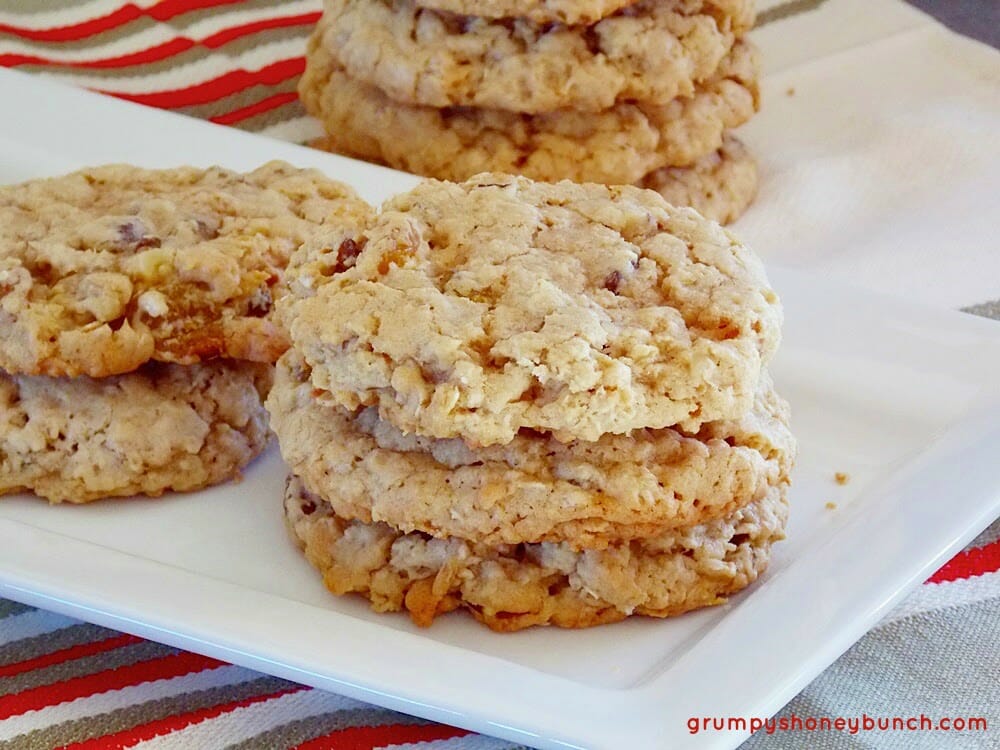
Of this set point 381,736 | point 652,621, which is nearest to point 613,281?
point 652,621

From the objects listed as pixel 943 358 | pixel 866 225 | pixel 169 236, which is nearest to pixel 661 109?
pixel 866 225

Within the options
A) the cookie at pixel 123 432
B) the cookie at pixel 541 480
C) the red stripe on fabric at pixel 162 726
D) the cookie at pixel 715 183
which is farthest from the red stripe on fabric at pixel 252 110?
the red stripe on fabric at pixel 162 726

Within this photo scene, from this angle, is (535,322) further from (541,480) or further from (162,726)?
(162,726)

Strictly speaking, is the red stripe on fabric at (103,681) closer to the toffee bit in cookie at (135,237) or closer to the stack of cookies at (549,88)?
the toffee bit in cookie at (135,237)

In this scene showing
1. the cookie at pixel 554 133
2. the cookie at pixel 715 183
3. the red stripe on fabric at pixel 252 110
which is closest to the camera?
the cookie at pixel 554 133

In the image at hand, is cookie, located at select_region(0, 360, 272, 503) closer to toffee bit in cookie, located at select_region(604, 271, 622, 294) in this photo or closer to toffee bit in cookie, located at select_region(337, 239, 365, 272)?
toffee bit in cookie, located at select_region(337, 239, 365, 272)

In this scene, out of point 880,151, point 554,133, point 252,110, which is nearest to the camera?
point 554,133

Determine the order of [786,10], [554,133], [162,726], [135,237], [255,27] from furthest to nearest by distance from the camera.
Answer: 1. [786,10]
2. [255,27]
3. [554,133]
4. [135,237]
5. [162,726]
